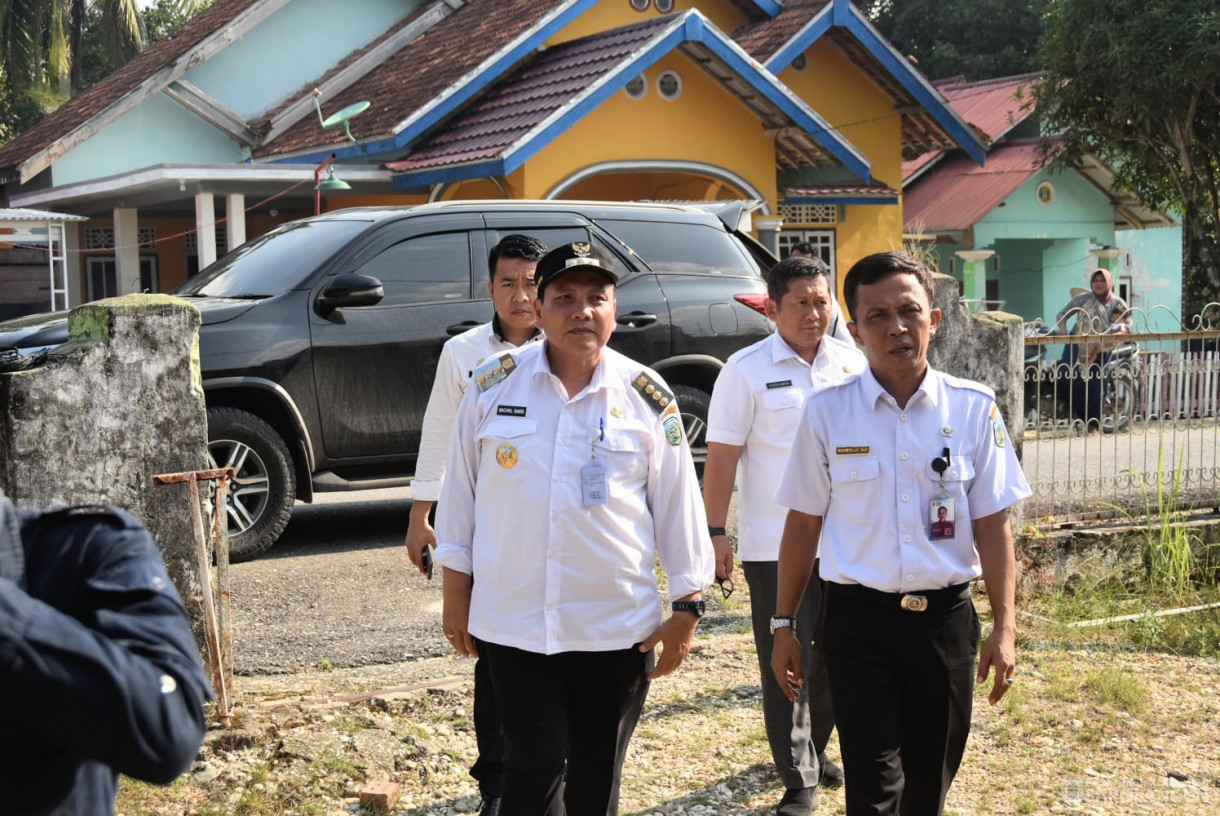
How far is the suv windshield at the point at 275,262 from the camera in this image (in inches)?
318

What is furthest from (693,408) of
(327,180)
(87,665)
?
(87,665)

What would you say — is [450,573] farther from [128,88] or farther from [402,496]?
[128,88]

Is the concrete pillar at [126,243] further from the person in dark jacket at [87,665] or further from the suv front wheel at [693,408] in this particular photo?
the person in dark jacket at [87,665]

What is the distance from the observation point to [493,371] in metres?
3.64

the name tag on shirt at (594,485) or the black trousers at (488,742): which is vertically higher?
the name tag on shirt at (594,485)

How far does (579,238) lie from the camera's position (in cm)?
887

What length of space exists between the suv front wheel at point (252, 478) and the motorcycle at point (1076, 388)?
4506mm

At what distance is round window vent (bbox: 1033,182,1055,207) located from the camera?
24609 mm

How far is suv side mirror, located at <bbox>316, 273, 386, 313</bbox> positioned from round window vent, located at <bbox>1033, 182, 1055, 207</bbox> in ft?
63.2

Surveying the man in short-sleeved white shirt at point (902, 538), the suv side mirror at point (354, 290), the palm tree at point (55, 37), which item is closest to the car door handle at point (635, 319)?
the suv side mirror at point (354, 290)

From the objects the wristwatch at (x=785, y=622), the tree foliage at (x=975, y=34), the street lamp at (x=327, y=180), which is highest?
the tree foliage at (x=975, y=34)

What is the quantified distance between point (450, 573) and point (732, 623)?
11.1 feet

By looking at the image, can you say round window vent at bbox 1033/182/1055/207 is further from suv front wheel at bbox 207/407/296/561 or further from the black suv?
suv front wheel at bbox 207/407/296/561

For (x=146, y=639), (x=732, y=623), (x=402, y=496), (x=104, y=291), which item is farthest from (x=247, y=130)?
(x=146, y=639)
